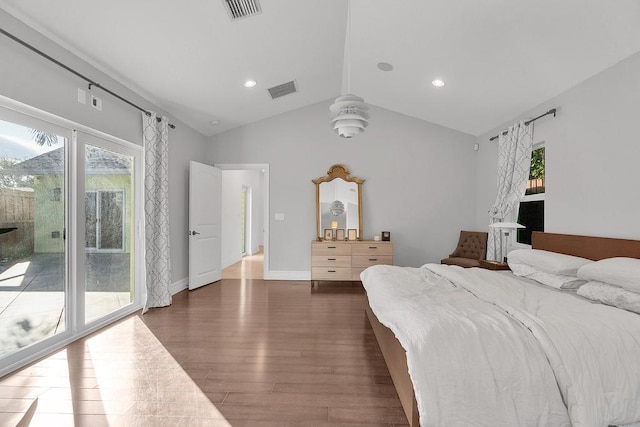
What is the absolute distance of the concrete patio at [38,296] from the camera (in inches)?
96.7

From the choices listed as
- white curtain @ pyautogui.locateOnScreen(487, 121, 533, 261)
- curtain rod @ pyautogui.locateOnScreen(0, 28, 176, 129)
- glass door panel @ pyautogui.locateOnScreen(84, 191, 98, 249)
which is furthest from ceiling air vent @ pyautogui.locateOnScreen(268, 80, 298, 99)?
white curtain @ pyautogui.locateOnScreen(487, 121, 533, 261)

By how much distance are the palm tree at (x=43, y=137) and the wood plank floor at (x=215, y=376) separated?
1759 millimetres

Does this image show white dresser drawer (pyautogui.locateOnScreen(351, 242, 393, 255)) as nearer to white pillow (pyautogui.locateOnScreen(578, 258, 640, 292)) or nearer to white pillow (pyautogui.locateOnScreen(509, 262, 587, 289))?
white pillow (pyautogui.locateOnScreen(509, 262, 587, 289))

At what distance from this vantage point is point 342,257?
5.38 meters

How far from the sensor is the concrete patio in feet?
8.05

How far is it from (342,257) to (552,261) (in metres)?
3.08

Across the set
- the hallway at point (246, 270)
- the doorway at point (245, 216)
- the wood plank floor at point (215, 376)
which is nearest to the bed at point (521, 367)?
the wood plank floor at point (215, 376)

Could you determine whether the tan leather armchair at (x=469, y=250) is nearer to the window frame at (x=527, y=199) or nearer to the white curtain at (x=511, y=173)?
the white curtain at (x=511, y=173)

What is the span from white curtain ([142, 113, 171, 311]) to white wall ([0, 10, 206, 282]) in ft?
A: 0.54

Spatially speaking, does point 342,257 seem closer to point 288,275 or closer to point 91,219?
point 288,275

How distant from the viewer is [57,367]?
2.47 metres

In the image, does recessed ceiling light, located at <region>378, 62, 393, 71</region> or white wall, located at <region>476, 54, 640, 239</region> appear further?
recessed ceiling light, located at <region>378, 62, 393, 71</region>

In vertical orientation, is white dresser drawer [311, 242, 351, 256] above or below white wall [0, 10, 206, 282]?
below

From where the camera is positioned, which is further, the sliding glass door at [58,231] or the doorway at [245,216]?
the doorway at [245,216]
